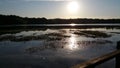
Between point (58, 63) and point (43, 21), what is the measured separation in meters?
179

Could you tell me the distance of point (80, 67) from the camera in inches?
100

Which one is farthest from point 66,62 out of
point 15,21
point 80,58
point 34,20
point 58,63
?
point 34,20

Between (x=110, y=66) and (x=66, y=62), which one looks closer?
(x=110, y=66)

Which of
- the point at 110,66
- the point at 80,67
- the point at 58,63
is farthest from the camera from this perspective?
the point at 58,63

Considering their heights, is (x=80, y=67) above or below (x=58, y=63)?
above

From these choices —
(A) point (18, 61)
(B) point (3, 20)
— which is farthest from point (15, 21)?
(A) point (18, 61)

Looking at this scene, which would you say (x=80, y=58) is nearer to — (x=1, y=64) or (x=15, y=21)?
(x=1, y=64)

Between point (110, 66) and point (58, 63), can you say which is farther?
point (58, 63)

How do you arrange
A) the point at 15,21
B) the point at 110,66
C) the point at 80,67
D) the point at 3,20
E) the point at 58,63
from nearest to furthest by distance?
1. the point at 80,67
2. the point at 110,66
3. the point at 58,63
4. the point at 3,20
5. the point at 15,21

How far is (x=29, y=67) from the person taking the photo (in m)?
12.4

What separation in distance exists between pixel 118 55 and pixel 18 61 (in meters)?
11.3

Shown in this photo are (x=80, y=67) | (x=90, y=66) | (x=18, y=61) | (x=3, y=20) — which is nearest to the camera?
(x=80, y=67)

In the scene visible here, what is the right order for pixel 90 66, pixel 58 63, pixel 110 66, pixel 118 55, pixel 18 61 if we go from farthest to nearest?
pixel 18 61 < pixel 58 63 < pixel 110 66 < pixel 118 55 < pixel 90 66

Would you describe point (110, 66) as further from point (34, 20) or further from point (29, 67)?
point (34, 20)
